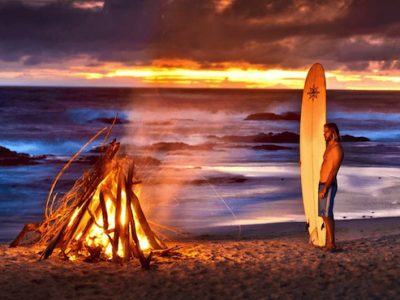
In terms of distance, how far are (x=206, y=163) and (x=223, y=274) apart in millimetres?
18820

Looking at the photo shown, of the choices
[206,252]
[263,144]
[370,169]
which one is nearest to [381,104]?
[263,144]

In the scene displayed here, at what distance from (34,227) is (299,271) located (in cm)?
362

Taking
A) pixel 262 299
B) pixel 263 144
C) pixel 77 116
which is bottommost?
pixel 262 299

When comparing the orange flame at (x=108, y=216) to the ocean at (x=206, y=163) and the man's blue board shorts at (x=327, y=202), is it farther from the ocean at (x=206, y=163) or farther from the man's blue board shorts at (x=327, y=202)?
the man's blue board shorts at (x=327, y=202)

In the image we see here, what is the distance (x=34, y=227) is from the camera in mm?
8141

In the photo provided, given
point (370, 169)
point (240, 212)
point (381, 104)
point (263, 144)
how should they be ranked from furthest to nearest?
1. point (381, 104)
2. point (263, 144)
3. point (370, 169)
4. point (240, 212)

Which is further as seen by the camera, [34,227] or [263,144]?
[263,144]

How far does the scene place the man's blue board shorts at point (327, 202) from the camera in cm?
754

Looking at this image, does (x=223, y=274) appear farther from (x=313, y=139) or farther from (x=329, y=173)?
(x=313, y=139)

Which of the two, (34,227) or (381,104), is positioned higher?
(381,104)

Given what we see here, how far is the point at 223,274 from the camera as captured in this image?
6.49 meters

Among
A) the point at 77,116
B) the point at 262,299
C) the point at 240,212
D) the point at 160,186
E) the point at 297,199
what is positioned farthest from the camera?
the point at 77,116

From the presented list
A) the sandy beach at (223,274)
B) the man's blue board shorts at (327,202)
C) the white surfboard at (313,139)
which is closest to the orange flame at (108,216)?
the sandy beach at (223,274)

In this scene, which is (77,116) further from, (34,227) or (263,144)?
(34,227)
